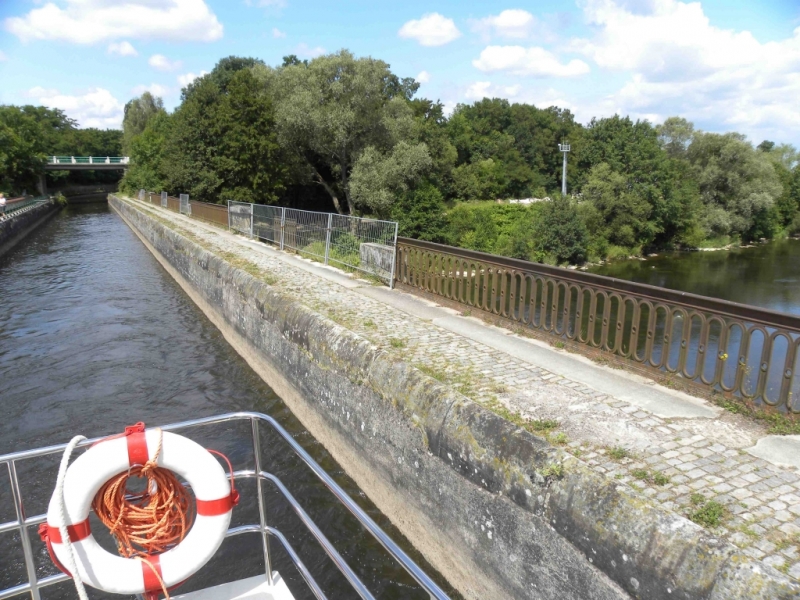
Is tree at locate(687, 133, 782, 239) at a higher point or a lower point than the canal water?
higher

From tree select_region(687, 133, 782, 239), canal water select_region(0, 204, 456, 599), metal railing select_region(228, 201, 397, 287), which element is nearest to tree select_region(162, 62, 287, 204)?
metal railing select_region(228, 201, 397, 287)

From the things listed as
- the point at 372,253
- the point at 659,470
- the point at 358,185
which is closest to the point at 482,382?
the point at 659,470

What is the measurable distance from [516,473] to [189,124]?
31.4 meters

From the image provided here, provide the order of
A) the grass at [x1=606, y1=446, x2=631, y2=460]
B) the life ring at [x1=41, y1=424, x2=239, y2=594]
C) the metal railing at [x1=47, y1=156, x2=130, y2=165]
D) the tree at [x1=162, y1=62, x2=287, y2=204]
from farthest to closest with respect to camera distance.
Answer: the metal railing at [x1=47, y1=156, x2=130, y2=165] < the tree at [x1=162, y1=62, x2=287, y2=204] < the grass at [x1=606, y1=446, x2=631, y2=460] < the life ring at [x1=41, y1=424, x2=239, y2=594]

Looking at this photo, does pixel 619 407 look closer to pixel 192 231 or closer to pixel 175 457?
pixel 175 457

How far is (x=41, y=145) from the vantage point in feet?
200

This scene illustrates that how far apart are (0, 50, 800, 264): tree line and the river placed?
233 centimetres

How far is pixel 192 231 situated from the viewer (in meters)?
19.8

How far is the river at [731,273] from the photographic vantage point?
22391 millimetres

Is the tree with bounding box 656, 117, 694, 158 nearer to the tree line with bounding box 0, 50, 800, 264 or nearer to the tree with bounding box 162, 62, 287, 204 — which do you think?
the tree line with bounding box 0, 50, 800, 264

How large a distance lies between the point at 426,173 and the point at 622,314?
27944 mm

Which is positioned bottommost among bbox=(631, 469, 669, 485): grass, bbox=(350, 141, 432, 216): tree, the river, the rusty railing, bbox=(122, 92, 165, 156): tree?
the river

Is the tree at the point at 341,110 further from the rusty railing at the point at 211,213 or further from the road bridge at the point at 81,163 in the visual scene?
the road bridge at the point at 81,163

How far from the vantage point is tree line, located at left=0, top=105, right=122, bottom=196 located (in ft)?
159
